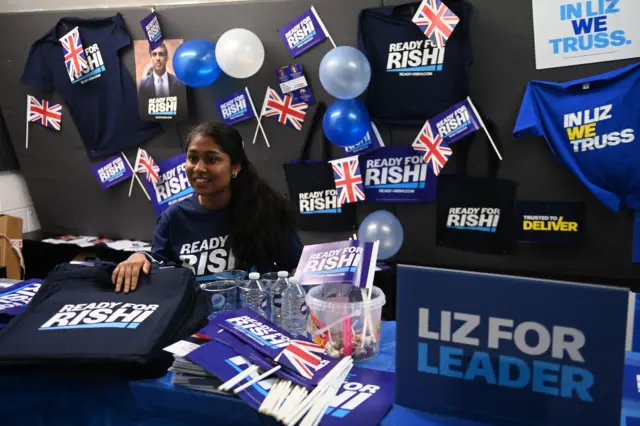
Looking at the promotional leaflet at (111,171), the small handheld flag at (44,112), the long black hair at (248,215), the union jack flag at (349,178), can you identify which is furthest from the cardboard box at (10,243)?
the union jack flag at (349,178)

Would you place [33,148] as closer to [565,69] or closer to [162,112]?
[162,112]

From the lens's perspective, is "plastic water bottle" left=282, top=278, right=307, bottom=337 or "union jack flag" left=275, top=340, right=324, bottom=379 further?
"plastic water bottle" left=282, top=278, right=307, bottom=337

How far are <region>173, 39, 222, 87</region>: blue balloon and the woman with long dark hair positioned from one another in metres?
1.19

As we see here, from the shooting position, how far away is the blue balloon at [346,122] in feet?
9.95

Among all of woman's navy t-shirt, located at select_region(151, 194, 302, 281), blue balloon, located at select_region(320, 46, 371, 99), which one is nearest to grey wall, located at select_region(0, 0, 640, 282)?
blue balloon, located at select_region(320, 46, 371, 99)

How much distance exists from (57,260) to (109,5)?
191cm

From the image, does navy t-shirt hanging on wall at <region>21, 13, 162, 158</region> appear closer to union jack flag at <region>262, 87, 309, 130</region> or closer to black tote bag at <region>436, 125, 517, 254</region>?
union jack flag at <region>262, 87, 309, 130</region>

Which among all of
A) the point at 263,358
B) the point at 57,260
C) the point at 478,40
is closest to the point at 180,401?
the point at 263,358

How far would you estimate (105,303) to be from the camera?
1.36 metres

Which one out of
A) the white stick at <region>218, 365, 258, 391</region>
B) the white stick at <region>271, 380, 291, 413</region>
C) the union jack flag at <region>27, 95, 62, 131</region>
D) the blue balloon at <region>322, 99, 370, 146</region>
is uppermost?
the union jack flag at <region>27, 95, 62, 131</region>

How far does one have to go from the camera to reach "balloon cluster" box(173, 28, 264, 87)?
3.13m

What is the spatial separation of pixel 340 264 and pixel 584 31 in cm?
225

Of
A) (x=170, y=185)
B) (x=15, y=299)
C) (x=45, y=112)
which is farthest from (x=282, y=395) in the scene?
(x=45, y=112)

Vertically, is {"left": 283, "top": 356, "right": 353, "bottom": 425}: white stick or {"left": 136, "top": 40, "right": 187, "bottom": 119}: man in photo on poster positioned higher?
{"left": 136, "top": 40, "right": 187, "bottom": 119}: man in photo on poster
